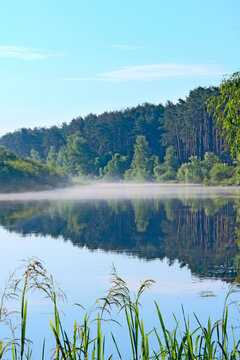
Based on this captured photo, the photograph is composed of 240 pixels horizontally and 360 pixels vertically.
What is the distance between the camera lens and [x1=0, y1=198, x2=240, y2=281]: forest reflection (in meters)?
14.8

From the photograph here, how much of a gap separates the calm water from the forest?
47286 millimetres

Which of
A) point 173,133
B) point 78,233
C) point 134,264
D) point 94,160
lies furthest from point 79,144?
point 134,264

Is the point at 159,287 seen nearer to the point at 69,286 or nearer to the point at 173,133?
the point at 69,286

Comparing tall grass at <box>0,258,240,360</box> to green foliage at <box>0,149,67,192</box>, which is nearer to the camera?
tall grass at <box>0,258,240,360</box>

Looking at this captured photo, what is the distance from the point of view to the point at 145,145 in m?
99.4

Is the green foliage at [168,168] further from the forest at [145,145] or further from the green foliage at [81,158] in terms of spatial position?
the green foliage at [81,158]

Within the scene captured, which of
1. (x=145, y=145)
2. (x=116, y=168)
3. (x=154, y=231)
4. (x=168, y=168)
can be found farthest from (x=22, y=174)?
(x=116, y=168)

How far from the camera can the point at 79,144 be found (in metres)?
110

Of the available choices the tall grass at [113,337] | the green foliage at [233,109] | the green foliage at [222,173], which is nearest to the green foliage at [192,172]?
the green foliage at [222,173]

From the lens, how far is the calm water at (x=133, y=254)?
9.66 meters

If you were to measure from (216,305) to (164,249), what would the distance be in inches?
297

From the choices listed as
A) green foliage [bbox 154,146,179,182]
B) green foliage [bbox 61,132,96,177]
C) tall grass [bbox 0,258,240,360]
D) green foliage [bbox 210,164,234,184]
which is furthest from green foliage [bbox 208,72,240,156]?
green foliage [bbox 61,132,96,177]

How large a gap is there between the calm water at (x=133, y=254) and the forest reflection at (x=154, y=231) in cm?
2

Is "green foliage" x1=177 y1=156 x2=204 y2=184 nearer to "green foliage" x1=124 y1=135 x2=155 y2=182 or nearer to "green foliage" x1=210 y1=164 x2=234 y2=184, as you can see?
"green foliage" x1=210 y1=164 x2=234 y2=184
